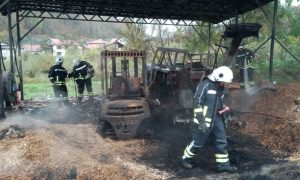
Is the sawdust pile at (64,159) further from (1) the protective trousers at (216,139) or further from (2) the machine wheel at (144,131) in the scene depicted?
(1) the protective trousers at (216,139)

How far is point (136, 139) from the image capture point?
29.7 feet

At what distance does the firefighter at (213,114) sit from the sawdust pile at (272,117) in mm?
2013

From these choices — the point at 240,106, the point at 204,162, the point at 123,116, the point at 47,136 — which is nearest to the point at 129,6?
the point at 240,106

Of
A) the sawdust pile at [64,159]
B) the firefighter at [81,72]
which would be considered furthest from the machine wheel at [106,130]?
the firefighter at [81,72]

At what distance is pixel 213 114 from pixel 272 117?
3.76m

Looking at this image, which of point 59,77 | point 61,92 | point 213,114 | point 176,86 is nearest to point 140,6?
point 59,77

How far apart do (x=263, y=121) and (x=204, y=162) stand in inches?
129

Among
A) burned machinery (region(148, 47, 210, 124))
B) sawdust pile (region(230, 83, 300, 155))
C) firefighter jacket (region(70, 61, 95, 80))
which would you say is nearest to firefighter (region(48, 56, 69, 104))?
firefighter jacket (region(70, 61, 95, 80))

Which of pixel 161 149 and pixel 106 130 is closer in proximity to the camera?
pixel 161 149

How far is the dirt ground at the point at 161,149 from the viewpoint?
652 centimetres

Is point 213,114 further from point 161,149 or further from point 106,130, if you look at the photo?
point 106,130

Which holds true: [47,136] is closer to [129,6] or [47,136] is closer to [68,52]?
[129,6]

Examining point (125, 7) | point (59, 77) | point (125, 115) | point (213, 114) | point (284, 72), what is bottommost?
point (125, 115)

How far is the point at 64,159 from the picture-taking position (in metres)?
6.98
